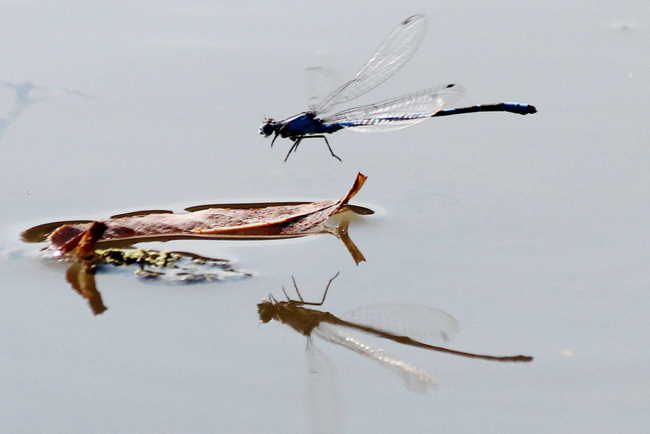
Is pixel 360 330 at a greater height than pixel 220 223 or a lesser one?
lesser

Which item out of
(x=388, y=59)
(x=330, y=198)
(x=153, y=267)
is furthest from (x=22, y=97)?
(x=388, y=59)

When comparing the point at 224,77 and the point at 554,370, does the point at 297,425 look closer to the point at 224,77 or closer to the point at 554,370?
the point at 554,370

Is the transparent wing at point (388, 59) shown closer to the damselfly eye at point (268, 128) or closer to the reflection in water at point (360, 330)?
the damselfly eye at point (268, 128)

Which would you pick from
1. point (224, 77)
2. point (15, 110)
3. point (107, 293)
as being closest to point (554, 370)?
point (107, 293)

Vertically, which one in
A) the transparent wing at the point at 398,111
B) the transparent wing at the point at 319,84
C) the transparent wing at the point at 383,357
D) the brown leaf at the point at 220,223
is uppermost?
the transparent wing at the point at 319,84

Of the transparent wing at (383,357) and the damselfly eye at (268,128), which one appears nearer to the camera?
the transparent wing at (383,357)

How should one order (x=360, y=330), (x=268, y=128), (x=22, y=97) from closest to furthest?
A: (x=360, y=330)
(x=268, y=128)
(x=22, y=97)

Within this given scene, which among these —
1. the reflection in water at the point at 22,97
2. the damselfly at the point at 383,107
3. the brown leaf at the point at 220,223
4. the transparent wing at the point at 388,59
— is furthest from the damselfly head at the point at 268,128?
the reflection in water at the point at 22,97

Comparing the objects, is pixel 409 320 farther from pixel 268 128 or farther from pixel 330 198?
pixel 268 128
